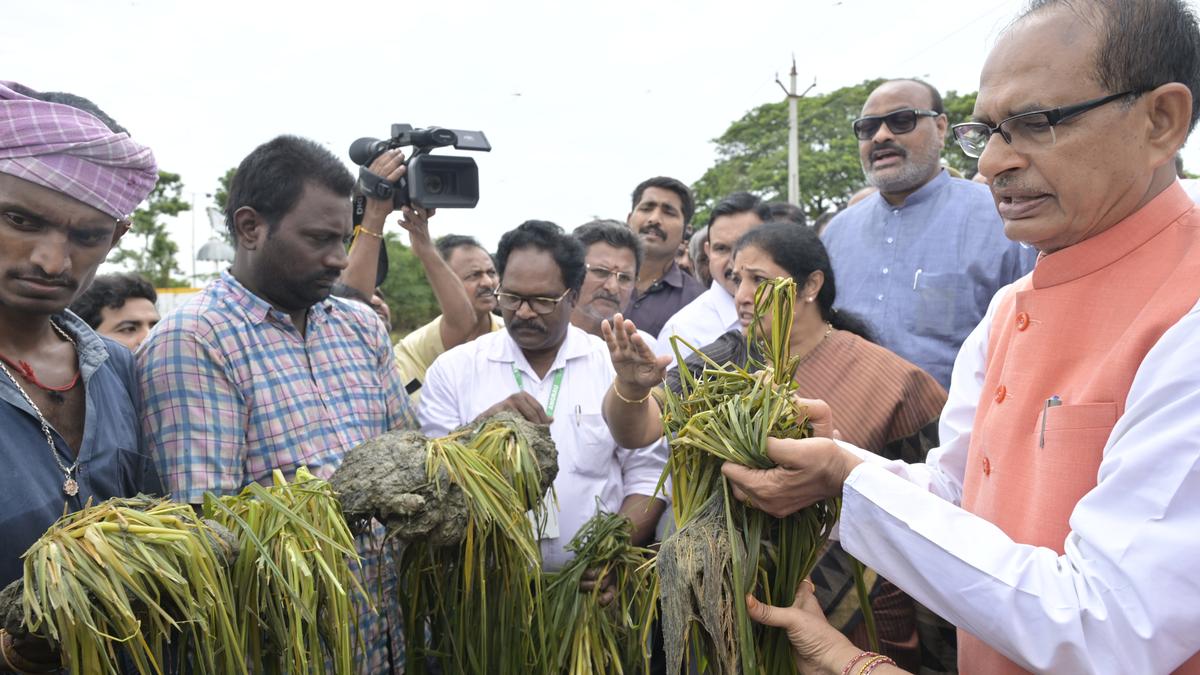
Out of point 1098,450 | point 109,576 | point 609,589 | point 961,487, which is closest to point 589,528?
point 609,589

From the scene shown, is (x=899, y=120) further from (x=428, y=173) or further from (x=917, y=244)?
(x=428, y=173)

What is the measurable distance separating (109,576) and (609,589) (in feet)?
4.80

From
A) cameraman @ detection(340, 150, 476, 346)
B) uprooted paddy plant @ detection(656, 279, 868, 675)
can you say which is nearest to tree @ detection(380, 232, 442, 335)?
cameraman @ detection(340, 150, 476, 346)

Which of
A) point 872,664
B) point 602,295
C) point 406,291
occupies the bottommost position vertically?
point 406,291

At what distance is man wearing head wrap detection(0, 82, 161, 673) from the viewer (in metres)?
1.80

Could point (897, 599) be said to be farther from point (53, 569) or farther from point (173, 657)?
point (53, 569)

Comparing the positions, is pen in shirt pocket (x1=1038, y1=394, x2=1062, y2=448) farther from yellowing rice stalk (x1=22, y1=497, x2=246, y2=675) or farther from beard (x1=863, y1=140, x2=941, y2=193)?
beard (x1=863, y1=140, x2=941, y2=193)

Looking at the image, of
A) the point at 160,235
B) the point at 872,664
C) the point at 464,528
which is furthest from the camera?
the point at 160,235

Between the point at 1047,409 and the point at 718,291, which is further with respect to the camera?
the point at 718,291

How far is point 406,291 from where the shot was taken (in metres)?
31.4

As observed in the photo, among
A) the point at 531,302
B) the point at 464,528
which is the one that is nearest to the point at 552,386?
the point at 531,302

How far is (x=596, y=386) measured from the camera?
317 cm

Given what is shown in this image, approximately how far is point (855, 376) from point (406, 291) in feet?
97.5

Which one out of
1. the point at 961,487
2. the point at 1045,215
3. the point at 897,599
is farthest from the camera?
the point at 897,599
